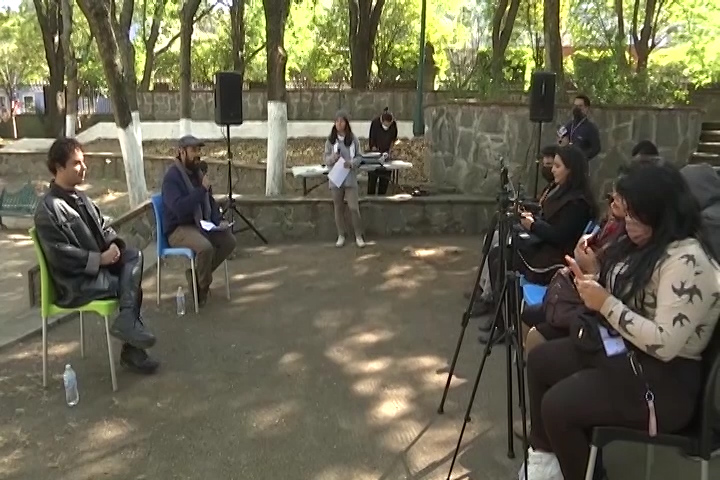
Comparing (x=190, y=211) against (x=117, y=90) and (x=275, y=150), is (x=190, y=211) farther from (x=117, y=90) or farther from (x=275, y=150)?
(x=275, y=150)

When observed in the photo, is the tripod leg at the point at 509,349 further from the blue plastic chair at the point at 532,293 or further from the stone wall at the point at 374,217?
the stone wall at the point at 374,217

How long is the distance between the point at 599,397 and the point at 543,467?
47 cm

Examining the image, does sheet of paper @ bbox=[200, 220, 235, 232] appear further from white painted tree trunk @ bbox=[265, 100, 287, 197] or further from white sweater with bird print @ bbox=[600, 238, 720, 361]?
white sweater with bird print @ bbox=[600, 238, 720, 361]

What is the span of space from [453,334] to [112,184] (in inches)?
434

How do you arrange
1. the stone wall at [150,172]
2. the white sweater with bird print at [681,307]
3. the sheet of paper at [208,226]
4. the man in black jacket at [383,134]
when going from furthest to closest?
1. the stone wall at [150,172]
2. the man in black jacket at [383,134]
3. the sheet of paper at [208,226]
4. the white sweater with bird print at [681,307]

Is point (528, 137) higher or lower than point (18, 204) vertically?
higher

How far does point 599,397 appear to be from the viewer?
7.85 feet

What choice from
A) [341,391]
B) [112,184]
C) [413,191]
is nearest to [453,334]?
[341,391]

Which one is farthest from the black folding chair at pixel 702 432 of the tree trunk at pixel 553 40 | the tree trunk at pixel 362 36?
the tree trunk at pixel 362 36

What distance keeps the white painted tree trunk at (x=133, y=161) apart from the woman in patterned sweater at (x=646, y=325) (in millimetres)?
6748

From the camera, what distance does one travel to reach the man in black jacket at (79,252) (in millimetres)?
3715

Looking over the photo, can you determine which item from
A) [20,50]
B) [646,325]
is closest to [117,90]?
[646,325]

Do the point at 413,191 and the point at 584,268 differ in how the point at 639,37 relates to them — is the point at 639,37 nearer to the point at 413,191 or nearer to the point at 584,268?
the point at 413,191

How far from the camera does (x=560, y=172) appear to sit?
4.21 m
